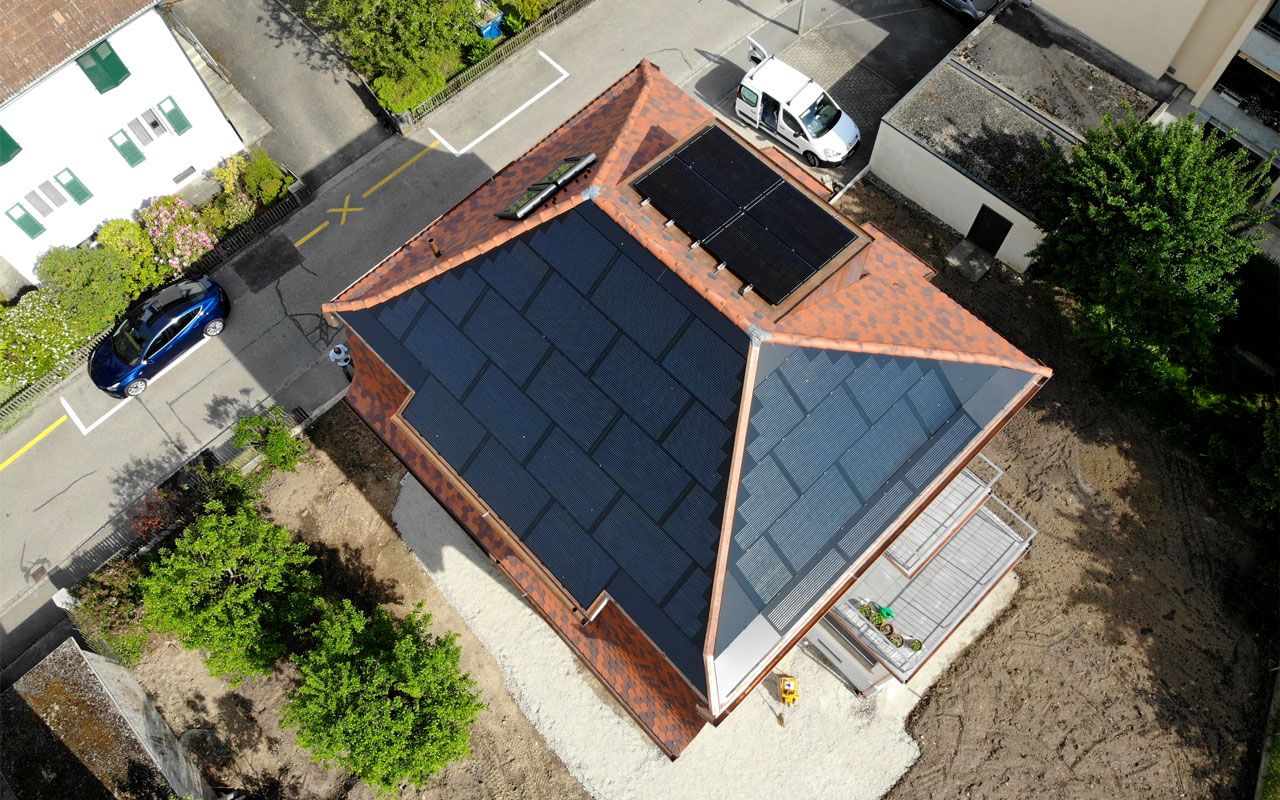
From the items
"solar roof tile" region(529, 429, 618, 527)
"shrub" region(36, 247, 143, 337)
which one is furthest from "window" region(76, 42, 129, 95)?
"solar roof tile" region(529, 429, 618, 527)

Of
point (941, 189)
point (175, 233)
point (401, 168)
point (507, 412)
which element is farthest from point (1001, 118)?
point (175, 233)

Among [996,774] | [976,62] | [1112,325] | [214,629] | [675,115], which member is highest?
[675,115]

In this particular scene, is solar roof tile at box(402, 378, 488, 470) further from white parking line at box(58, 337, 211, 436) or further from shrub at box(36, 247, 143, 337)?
shrub at box(36, 247, 143, 337)

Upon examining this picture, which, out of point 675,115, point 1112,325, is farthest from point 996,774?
point 675,115

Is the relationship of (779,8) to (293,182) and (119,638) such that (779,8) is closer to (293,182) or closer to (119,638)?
(293,182)

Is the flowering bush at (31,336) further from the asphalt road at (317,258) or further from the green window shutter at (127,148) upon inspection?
the green window shutter at (127,148)

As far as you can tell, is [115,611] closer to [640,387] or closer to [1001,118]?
[640,387]
